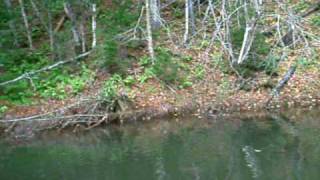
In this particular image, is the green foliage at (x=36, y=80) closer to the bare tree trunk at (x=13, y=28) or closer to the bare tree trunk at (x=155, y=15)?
the bare tree trunk at (x=13, y=28)

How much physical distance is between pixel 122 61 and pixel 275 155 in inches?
245

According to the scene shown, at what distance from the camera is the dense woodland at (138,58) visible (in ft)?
49.3

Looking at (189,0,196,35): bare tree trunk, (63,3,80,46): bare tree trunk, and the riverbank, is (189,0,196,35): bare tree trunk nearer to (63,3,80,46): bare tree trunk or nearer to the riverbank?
the riverbank

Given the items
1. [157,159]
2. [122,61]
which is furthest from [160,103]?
[157,159]

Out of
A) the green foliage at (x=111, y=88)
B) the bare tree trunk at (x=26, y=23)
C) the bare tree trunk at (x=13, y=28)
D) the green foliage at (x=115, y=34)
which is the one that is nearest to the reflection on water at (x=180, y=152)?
the green foliage at (x=111, y=88)

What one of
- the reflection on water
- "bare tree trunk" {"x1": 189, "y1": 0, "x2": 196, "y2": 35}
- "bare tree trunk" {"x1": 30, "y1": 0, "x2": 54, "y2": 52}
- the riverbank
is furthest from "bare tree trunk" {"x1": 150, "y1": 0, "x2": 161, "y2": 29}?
the reflection on water

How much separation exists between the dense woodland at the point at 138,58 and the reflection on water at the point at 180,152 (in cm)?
113

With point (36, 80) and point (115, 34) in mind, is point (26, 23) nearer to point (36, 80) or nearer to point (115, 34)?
point (36, 80)

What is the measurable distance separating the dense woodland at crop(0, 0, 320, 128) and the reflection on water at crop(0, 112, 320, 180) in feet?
3.71

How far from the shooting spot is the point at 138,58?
16.7m

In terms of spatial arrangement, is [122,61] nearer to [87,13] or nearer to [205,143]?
[87,13]

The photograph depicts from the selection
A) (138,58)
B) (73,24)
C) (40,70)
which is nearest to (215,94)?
(138,58)

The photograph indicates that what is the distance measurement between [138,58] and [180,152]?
548 centimetres

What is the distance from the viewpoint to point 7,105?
14.7 meters
